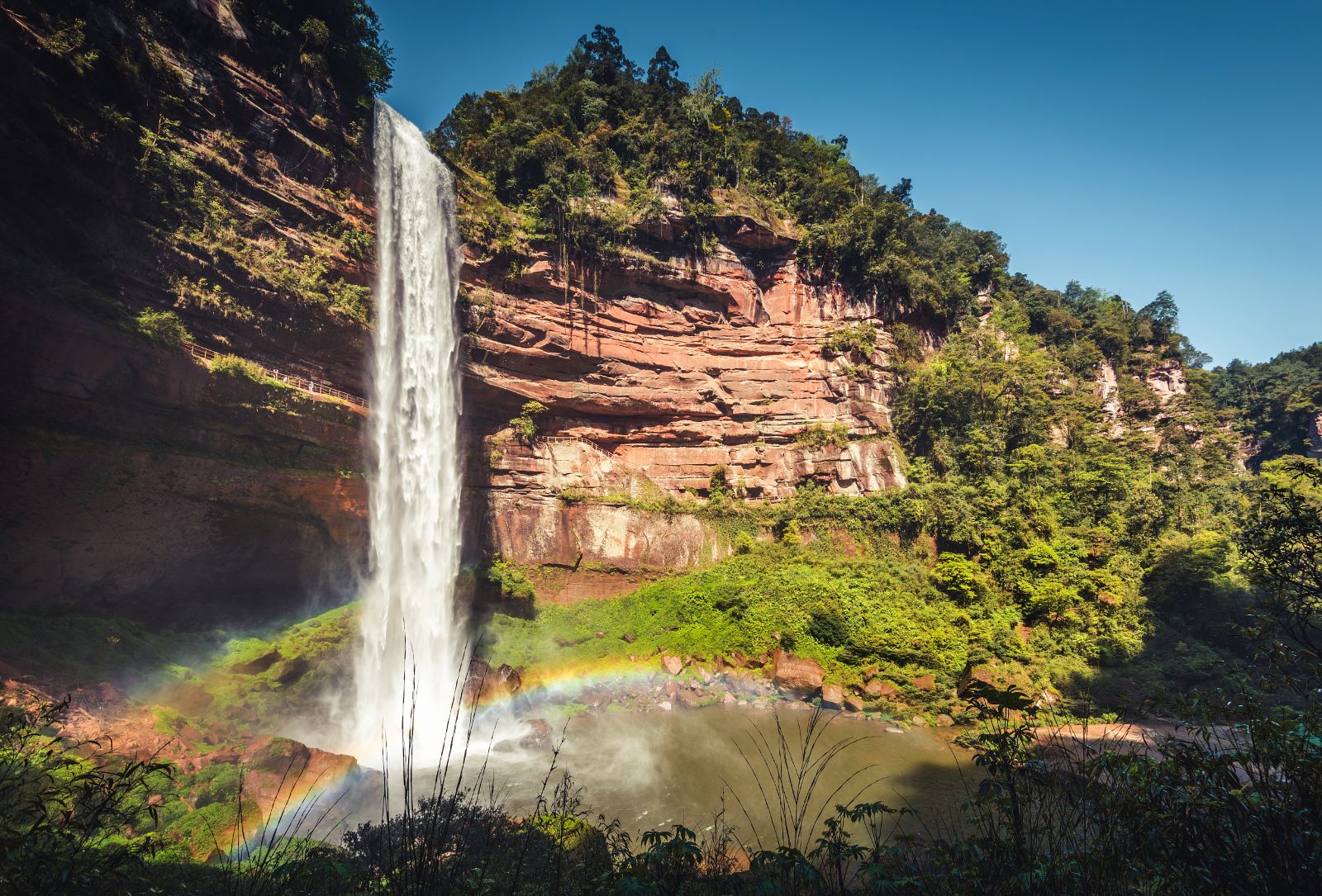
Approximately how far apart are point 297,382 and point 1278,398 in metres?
66.8

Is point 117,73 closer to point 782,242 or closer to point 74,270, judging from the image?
point 74,270

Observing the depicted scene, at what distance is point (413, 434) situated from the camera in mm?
19031

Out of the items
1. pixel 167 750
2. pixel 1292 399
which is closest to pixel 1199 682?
pixel 167 750

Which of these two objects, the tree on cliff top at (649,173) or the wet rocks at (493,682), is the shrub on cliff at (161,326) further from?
the wet rocks at (493,682)

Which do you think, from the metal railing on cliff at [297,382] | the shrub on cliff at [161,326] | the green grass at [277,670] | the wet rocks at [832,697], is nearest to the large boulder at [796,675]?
the wet rocks at [832,697]

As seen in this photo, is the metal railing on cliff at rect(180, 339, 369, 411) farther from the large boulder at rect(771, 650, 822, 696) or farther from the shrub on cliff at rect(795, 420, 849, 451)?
the shrub on cliff at rect(795, 420, 849, 451)

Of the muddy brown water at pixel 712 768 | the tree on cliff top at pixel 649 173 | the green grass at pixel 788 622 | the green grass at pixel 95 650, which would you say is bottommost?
the muddy brown water at pixel 712 768

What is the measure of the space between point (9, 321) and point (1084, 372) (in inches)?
2142

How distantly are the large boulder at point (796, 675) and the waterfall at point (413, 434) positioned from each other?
10.8m

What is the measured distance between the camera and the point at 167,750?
994 centimetres

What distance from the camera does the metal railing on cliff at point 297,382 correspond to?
14.7 m

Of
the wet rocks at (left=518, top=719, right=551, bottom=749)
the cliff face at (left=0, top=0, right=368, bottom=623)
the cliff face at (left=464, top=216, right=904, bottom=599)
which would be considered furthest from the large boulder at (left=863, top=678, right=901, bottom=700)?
the cliff face at (left=0, top=0, right=368, bottom=623)

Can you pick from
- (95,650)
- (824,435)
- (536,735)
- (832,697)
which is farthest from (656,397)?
(95,650)

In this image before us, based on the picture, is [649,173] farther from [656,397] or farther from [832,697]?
[832,697]
